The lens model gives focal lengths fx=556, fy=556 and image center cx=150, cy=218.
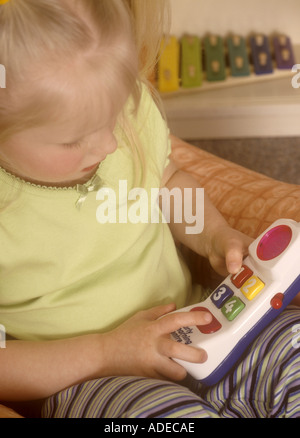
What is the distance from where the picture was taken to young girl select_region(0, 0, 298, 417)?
0.49 meters

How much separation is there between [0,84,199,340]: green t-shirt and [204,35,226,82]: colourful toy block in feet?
2.34

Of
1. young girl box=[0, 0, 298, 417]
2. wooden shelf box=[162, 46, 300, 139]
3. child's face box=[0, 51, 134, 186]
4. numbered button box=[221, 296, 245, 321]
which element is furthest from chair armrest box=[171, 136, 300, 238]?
wooden shelf box=[162, 46, 300, 139]

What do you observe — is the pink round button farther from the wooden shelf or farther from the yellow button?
the wooden shelf

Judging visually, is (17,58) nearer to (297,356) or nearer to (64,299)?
(64,299)

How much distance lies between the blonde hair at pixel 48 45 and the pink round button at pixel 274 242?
0.23 meters

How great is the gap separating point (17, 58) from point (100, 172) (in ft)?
0.71

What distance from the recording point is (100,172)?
67 centimetres

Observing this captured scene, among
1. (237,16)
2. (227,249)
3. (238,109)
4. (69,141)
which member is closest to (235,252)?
(227,249)

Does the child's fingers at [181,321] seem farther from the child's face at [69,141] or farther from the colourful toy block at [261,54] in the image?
the colourful toy block at [261,54]

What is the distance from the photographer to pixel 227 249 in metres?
0.67

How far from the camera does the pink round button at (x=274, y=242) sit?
0.61 meters

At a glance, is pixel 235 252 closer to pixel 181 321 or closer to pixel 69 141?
pixel 181 321

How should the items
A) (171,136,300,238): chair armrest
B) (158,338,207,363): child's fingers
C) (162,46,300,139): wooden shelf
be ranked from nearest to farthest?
(158,338,207,363): child's fingers → (171,136,300,238): chair armrest → (162,46,300,139): wooden shelf

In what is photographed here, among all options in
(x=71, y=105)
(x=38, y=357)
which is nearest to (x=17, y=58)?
(x=71, y=105)
